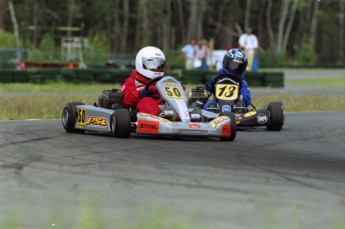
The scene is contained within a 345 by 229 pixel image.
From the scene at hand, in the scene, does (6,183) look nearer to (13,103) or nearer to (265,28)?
(13,103)

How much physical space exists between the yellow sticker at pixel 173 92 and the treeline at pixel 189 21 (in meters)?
50.8

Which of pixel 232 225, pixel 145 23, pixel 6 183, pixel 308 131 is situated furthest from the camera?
pixel 145 23

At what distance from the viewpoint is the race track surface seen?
5219 millimetres

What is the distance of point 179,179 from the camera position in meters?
6.38

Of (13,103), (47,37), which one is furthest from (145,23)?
(13,103)

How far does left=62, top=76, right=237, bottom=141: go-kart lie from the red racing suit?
0.21ft

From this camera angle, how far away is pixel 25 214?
523cm

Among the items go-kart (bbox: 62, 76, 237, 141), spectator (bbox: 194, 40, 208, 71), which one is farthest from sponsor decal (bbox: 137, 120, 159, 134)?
spectator (bbox: 194, 40, 208, 71)

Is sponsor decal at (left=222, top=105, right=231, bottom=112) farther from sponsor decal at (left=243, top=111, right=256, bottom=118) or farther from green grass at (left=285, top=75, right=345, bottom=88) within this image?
green grass at (left=285, top=75, right=345, bottom=88)

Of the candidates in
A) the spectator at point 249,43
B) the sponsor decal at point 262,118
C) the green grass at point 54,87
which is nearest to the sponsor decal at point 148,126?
the sponsor decal at point 262,118

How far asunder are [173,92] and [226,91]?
5.98 feet

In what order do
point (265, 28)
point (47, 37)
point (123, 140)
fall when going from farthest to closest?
point (265, 28) < point (47, 37) < point (123, 140)

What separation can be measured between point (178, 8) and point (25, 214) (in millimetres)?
67782

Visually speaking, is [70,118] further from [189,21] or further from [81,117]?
[189,21]
